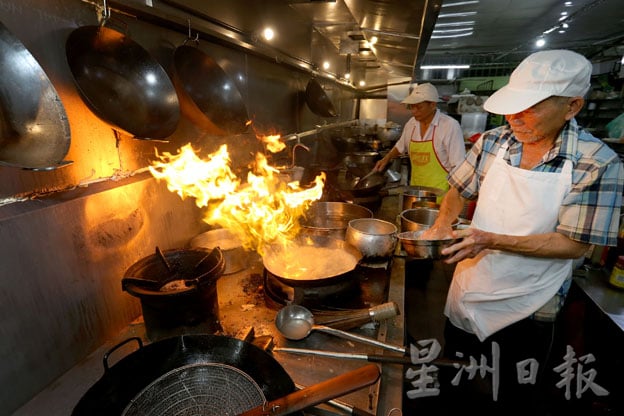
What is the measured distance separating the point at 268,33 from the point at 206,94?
1.63m

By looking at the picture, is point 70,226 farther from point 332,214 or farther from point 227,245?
point 332,214

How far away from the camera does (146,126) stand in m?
1.82

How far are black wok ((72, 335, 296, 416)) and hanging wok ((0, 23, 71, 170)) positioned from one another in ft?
2.76

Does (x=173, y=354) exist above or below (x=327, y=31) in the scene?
below

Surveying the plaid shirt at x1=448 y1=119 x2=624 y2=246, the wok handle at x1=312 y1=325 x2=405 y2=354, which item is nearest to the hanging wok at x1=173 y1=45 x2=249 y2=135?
the wok handle at x1=312 y1=325 x2=405 y2=354

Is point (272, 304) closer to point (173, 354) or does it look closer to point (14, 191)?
point (173, 354)

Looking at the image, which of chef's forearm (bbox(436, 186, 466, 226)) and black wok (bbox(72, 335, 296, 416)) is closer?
black wok (bbox(72, 335, 296, 416))

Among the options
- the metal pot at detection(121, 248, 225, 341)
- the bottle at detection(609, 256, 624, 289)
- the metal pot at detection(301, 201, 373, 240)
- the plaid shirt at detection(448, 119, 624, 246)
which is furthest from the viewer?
the metal pot at detection(301, 201, 373, 240)

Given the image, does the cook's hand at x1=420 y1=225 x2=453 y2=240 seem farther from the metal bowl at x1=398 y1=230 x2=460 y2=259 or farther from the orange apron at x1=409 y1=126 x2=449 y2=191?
the orange apron at x1=409 y1=126 x2=449 y2=191

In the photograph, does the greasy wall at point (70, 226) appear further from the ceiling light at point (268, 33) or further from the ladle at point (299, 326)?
the ceiling light at point (268, 33)

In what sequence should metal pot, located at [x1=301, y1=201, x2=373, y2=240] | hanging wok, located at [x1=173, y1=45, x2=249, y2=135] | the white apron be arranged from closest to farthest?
the white apron → hanging wok, located at [x1=173, y1=45, x2=249, y2=135] → metal pot, located at [x1=301, y1=201, x2=373, y2=240]

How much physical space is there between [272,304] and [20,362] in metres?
1.23

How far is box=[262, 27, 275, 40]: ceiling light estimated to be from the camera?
348 centimetres

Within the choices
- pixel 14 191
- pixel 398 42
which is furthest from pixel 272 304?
pixel 398 42
